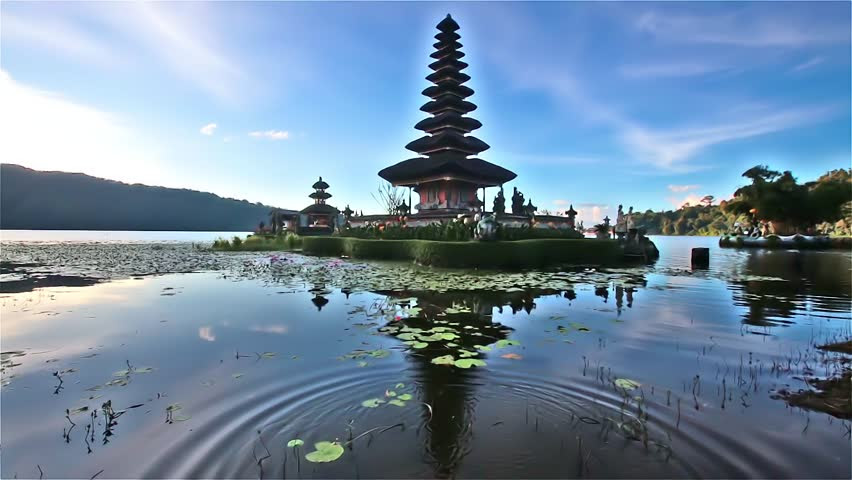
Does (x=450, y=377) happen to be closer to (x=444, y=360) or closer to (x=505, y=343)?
(x=444, y=360)

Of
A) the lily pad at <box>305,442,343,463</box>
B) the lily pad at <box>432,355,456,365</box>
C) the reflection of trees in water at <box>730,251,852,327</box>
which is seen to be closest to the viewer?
the lily pad at <box>305,442,343,463</box>

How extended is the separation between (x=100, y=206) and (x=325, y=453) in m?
175

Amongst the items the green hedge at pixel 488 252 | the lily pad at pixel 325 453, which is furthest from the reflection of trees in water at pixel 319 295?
the green hedge at pixel 488 252

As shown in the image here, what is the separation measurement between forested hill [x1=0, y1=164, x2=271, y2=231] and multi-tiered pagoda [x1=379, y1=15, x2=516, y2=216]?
121440 millimetres

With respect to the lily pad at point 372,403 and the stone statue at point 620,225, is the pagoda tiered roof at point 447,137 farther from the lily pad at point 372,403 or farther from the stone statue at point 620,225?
the lily pad at point 372,403

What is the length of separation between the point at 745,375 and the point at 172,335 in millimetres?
8264

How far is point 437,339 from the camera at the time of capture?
5.70 metres

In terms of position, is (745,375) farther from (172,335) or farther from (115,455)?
(172,335)

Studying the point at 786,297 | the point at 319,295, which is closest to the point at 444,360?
the point at 319,295

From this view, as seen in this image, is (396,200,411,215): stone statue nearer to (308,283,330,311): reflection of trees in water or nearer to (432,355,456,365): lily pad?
(308,283,330,311): reflection of trees in water

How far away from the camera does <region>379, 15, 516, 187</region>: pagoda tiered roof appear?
29016mm

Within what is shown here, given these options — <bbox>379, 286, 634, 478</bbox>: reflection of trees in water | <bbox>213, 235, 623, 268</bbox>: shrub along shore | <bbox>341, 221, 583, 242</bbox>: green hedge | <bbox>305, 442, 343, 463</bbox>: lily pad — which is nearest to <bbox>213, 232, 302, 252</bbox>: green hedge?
<bbox>213, 235, 623, 268</bbox>: shrub along shore

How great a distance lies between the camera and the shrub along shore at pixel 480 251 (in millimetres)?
16344

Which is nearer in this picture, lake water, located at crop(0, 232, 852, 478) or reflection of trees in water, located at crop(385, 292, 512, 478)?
lake water, located at crop(0, 232, 852, 478)
